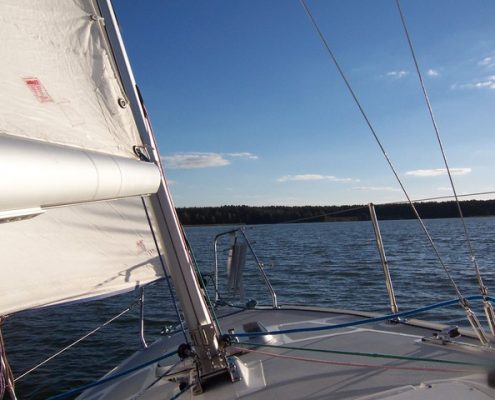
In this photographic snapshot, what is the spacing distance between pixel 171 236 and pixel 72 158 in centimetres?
115

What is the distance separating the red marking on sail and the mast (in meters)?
0.51

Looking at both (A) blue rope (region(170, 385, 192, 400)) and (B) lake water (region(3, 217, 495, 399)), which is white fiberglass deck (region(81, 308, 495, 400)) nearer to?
(A) blue rope (region(170, 385, 192, 400))

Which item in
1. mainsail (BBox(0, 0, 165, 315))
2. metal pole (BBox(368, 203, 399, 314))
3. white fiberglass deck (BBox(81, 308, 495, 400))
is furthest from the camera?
metal pole (BBox(368, 203, 399, 314))

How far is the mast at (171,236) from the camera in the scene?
2459 mm

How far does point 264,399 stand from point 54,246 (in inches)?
57.2

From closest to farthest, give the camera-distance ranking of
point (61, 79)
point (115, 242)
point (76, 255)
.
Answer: point (61, 79), point (76, 255), point (115, 242)

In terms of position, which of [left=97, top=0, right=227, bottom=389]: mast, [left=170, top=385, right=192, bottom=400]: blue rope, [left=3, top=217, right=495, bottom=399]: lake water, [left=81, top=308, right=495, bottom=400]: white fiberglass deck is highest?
[left=97, top=0, right=227, bottom=389]: mast

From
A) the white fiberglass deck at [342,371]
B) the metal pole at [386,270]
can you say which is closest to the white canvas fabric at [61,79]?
the white fiberglass deck at [342,371]

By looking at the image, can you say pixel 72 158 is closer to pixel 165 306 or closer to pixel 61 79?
pixel 61 79

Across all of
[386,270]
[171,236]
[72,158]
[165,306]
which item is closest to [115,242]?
[171,236]

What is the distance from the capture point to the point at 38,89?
202 centimetres

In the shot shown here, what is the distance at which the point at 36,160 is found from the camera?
3.99ft

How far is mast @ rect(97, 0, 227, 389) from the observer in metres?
2.46

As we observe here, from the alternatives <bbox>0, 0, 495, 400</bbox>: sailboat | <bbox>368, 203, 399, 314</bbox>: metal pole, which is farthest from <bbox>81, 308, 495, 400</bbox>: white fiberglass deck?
<bbox>368, 203, 399, 314</bbox>: metal pole
